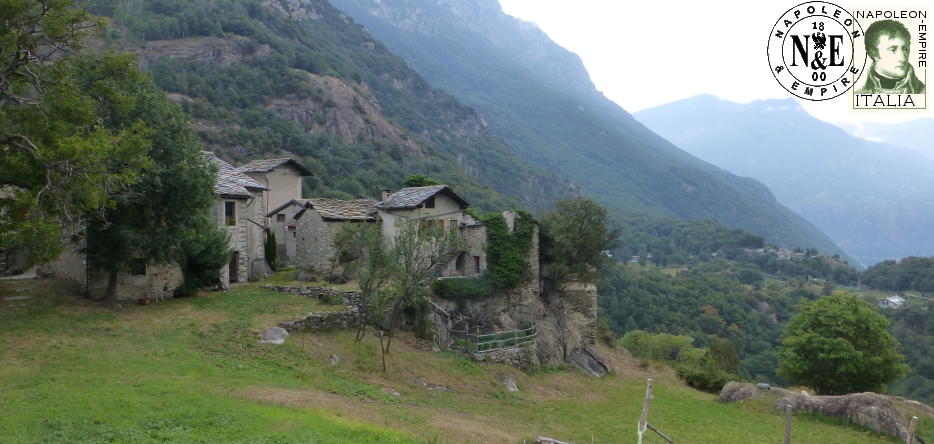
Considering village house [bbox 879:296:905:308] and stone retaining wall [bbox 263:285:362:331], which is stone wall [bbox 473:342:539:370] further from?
village house [bbox 879:296:905:308]

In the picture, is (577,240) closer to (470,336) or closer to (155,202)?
(470,336)

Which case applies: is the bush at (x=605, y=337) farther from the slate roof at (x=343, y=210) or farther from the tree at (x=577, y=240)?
the slate roof at (x=343, y=210)

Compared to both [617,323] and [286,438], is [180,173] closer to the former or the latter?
[286,438]

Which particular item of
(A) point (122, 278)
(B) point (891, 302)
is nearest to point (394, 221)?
(A) point (122, 278)

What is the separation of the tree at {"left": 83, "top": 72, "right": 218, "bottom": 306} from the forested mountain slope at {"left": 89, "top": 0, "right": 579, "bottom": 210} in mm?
57317

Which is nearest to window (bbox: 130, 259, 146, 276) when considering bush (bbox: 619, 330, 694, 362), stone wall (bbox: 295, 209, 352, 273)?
stone wall (bbox: 295, 209, 352, 273)

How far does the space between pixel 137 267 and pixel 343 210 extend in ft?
48.4

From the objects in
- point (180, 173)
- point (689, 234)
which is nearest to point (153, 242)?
point (180, 173)

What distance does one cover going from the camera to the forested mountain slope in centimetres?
9431

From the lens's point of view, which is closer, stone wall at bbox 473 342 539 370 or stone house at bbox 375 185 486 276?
stone wall at bbox 473 342 539 370

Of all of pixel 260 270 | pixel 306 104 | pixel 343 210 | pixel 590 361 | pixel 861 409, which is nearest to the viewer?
pixel 861 409

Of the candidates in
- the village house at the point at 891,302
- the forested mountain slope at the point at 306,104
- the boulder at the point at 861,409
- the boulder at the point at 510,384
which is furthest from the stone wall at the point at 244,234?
the village house at the point at 891,302

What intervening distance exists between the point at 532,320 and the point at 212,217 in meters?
20.1

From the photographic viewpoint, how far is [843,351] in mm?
32375
